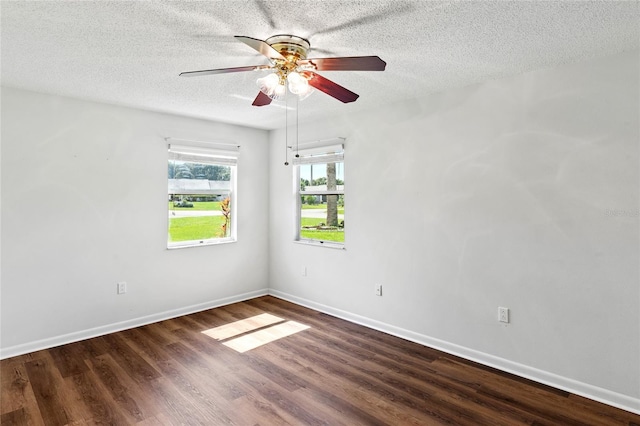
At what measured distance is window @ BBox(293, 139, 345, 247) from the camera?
165 inches

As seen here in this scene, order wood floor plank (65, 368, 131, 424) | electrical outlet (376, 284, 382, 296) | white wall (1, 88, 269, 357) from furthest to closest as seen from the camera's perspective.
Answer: electrical outlet (376, 284, 382, 296) → white wall (1, 88, 269, 357) → wood floor plank (65, 368, 131, 424)

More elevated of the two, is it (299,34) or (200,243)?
(299,34)

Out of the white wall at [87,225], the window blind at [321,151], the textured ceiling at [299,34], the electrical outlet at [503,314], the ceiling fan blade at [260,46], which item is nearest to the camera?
the ceiling fan blade at [260,46]

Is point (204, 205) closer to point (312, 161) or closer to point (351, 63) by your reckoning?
point (312, 161)

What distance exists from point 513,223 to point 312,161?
2362 millimetres

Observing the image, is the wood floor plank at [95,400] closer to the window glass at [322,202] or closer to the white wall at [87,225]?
the white wall at [87,225]

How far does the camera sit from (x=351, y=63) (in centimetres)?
187

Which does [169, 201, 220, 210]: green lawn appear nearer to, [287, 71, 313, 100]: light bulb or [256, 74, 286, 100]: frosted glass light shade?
[256, 74, 286, 100]: frosted glass light shade

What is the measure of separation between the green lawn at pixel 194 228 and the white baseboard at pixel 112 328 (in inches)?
32.6

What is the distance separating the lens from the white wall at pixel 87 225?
122 inches

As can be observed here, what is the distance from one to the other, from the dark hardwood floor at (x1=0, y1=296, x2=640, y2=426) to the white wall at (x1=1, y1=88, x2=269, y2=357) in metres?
0.37

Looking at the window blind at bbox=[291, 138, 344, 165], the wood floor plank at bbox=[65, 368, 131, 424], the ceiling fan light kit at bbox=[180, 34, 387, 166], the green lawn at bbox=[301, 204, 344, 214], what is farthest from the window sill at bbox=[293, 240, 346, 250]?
the wood floor plank at bbox=[65, 368, 131, 424]

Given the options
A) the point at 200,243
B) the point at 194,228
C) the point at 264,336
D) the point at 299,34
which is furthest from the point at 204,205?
the point at 299,34

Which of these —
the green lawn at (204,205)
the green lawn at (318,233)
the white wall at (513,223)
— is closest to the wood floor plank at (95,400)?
the green lawn at (204,205)
